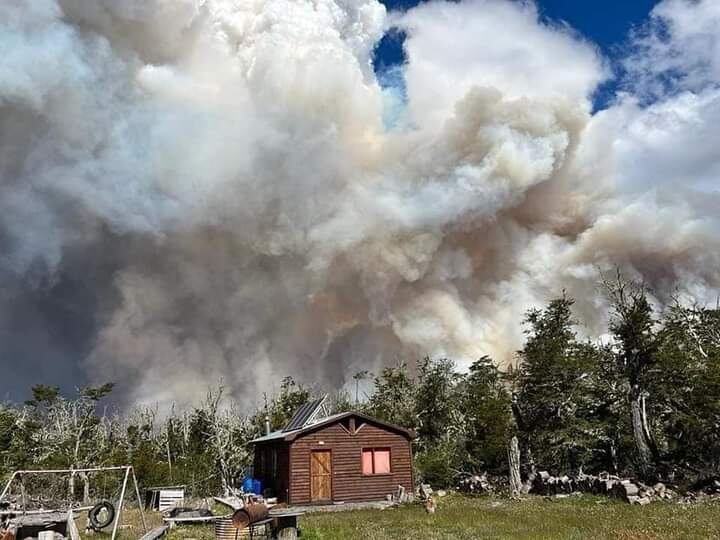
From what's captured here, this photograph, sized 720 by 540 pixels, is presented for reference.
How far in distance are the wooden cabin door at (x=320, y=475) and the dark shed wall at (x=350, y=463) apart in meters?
0.20

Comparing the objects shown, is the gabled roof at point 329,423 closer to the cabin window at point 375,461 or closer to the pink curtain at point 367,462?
the cabin window at point 375,461

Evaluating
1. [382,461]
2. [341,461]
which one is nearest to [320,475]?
[341,461]

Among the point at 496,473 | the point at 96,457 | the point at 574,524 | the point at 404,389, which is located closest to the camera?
the point at 574,524

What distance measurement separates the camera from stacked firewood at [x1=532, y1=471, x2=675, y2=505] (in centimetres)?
2561

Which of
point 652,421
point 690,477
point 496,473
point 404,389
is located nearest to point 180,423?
point 404,389

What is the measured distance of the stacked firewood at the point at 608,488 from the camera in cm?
2561

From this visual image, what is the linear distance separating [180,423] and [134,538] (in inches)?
2742

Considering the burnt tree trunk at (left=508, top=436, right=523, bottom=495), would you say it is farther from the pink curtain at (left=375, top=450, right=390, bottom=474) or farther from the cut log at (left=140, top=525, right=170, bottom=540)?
the cut log at (left=140, top=525, right=170, bottom=540)

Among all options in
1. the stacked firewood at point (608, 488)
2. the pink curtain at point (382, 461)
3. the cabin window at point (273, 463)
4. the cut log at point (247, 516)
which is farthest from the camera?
the cabin window at point (273, 463)

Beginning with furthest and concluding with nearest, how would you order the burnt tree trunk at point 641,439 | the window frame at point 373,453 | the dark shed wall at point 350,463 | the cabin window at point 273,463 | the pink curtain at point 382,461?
1. the cabin window at point 273,463
2. the pink curtain at point 382,461
3. the window frame at point 373,453
4. the dark shed wall at point 350,463
5. the burnt tree trunk at point 641,439

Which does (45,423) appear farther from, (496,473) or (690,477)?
(690,477)

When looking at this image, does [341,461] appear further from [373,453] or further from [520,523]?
[520,523]

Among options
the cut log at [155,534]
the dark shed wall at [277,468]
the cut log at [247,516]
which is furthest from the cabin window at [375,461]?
the cut log at [247,516]

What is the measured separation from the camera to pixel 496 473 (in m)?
42.9
